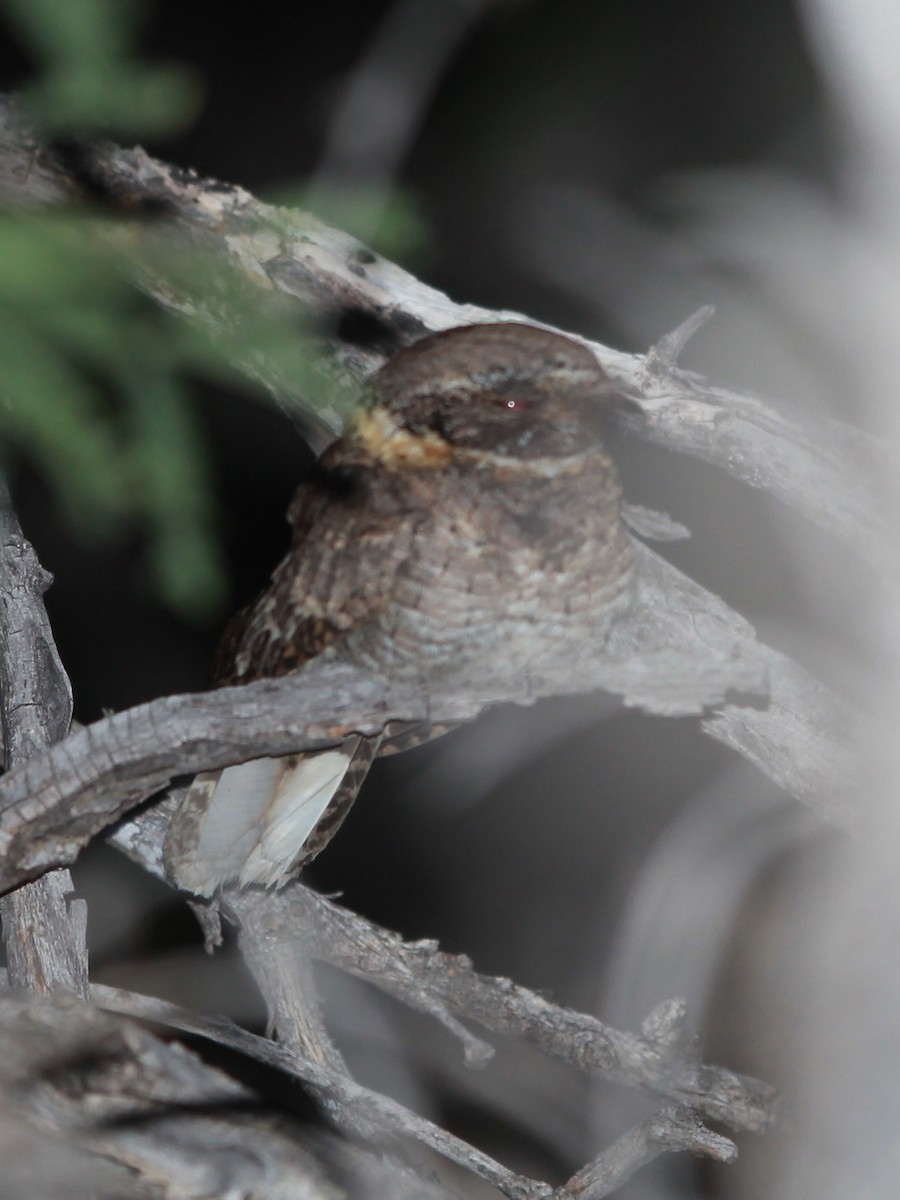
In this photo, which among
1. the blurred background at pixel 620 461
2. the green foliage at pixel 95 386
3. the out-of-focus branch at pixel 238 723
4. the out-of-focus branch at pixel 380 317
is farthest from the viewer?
the blurred background at pixel 620 461

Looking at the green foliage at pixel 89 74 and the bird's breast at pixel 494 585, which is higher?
the green foliage at pixel 89 74

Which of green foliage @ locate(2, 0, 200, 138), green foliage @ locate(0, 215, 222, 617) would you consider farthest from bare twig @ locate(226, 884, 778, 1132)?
green foliage @ locate(2, 0, 200, 138)

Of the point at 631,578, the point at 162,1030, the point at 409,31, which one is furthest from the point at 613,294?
the point at 162,1030

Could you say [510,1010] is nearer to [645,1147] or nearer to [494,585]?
[645,1147]

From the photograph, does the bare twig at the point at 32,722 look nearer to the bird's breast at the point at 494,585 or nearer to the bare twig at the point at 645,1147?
the bird's breast at the point at 494,585

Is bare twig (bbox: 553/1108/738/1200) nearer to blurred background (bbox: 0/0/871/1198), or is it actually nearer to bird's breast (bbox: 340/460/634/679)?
blurred background (bbox: 0/0/871/1198)

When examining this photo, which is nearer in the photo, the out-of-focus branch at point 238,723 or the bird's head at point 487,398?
the out-of-focus branch at point 238,723

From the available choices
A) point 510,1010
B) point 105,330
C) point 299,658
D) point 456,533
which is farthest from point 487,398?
point 510,1010

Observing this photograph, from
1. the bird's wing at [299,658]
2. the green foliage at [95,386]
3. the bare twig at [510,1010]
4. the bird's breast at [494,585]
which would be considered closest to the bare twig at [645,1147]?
the bare twig at [510,1010]

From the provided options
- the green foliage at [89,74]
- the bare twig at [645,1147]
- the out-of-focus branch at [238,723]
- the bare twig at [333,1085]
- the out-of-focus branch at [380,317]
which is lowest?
the bare twig at [333,1085]
